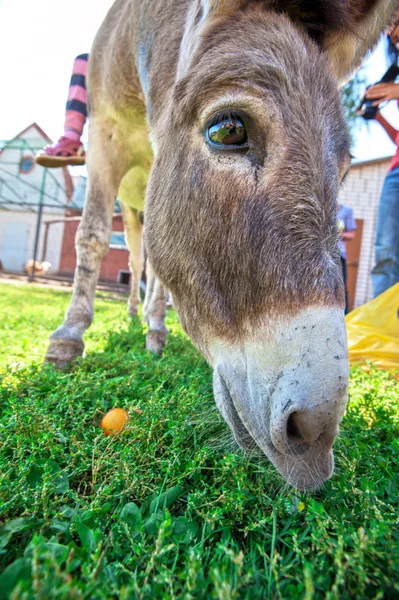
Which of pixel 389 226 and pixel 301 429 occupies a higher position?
pixel 389 226

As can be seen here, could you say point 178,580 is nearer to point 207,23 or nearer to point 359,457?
point 359,457

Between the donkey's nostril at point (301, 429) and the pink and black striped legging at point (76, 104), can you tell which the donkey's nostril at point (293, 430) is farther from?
the pink and black striped legging at point (76, 104)

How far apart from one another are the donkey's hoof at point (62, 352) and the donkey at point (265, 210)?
4.24 feet

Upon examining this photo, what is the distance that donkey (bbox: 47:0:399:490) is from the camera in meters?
1.07

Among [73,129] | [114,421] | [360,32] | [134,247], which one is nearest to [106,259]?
[134,247]

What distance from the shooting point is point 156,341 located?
11.4ft

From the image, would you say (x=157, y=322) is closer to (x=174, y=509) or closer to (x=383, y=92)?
(x=174, y=509)

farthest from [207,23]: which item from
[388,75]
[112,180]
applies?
[388,75]

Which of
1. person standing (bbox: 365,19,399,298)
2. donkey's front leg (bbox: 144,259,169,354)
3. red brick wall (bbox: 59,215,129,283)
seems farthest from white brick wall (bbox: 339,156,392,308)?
donkey's front leg (bbox: 144,259,169,354)

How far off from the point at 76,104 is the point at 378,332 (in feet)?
13.3

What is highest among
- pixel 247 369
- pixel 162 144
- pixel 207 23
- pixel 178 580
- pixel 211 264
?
pixel 207 23

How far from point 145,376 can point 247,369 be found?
1.29m

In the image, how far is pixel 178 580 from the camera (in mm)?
871

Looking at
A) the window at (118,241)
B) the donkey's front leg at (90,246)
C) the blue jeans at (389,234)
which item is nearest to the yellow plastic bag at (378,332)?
the blue jeans at (389,234)
